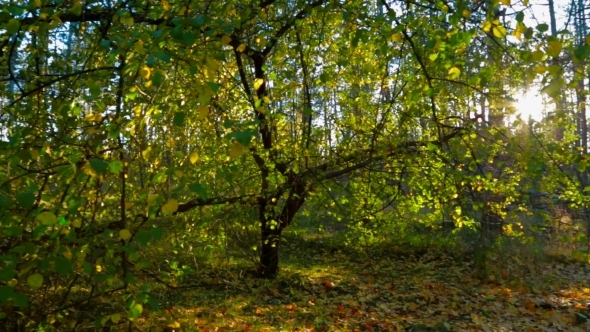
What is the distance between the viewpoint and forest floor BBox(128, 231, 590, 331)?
5922mm

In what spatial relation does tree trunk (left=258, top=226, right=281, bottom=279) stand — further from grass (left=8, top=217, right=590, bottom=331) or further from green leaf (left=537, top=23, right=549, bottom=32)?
green leaf (left=537, top=23, right=549, bottom=32)

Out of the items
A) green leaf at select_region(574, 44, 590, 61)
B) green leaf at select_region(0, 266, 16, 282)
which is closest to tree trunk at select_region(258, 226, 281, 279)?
green leaf at select_region(0, 266, 16, 282)

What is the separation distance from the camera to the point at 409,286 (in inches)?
332

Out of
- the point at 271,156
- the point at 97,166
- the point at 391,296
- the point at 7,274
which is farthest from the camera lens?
the point at 391,296

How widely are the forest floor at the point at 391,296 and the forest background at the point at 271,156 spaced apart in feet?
0.17

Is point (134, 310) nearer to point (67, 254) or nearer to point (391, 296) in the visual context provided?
point (67, 254)

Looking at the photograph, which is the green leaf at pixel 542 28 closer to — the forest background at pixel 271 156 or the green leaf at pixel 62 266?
the forest background at pixel 271 156

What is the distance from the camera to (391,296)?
772 cm

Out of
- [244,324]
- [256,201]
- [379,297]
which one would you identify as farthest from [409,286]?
[256,201]

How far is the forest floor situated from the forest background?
5cm

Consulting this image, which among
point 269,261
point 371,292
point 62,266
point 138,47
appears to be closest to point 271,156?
point 269,261

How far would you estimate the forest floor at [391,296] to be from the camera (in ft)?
19.4

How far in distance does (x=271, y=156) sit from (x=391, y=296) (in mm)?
3299

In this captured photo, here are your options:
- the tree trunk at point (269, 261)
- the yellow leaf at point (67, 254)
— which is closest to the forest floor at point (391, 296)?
the tree trunk at point (269, 261)
